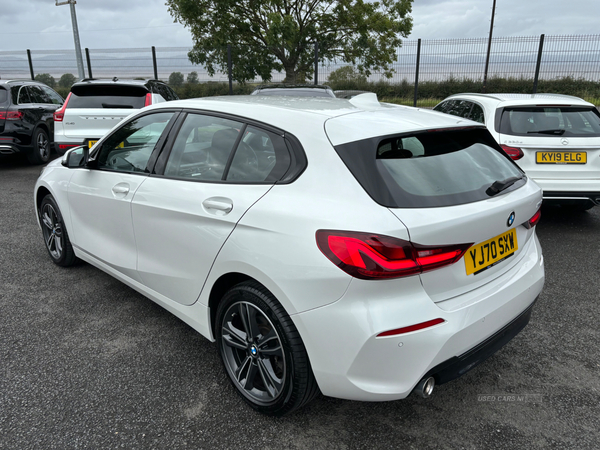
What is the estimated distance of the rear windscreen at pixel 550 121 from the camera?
4.86 metres

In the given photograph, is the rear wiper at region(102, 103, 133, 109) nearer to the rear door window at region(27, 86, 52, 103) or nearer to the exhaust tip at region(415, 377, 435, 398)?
the rear door window at region(27, 86, 52, 103)

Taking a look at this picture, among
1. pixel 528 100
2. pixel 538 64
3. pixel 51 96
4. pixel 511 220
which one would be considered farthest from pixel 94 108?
pixel 538 64

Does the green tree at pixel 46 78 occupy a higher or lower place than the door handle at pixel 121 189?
higher

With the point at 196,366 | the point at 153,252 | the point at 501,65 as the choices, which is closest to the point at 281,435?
the point at 196,366

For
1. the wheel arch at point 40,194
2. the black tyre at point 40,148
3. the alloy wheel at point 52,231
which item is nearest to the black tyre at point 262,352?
the alloy wheel at point 52,231

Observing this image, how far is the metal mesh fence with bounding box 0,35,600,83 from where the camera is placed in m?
13.4

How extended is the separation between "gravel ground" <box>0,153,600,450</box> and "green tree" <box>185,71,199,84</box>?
13.7 meters

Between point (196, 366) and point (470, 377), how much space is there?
62.6 inches

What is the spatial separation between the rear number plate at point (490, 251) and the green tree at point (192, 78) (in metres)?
15.5

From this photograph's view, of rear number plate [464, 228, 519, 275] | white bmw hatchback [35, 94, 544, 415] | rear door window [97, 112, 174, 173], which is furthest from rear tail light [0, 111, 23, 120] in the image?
rear number plate [464, 228, 519, 275]

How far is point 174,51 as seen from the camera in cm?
1620

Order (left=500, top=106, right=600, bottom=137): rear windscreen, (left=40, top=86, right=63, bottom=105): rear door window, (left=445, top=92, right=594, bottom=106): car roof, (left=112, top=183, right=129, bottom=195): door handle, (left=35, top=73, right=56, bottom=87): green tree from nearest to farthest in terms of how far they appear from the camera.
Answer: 1. (left=112, top=183, right=129, bottom=195): door handle
2. (left=500, top=106, right=600, bottom=137): rear windscreen
3. (left=445, top=92, right=594, bottom=106): car roof
4. (left=40, top=86, right=63, bottom=105): rear door window
5. (left=35, top=73, right=56, bottom=87): green tree

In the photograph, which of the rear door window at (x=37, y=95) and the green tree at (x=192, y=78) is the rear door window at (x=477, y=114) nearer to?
the rear door window at (x=37, y=95)

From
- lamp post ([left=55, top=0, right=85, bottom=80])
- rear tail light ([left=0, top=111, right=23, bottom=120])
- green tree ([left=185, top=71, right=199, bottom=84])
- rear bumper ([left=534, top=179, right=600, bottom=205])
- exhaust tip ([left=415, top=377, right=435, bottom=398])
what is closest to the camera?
exhaust tip ([left=415, top=377, right=435, bottom=398])
